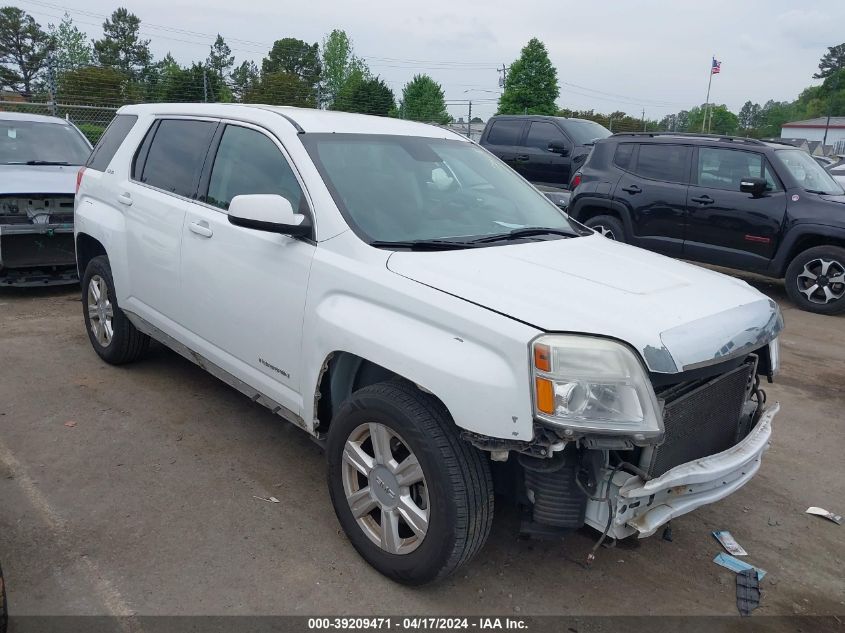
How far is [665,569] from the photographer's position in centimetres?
318

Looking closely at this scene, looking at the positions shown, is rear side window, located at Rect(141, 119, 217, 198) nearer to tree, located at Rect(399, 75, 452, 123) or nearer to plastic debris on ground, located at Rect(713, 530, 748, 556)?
plastic debris on ground, located at Rect(713, 530, 748, 556)

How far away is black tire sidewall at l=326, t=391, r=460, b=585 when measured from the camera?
8.50 feet

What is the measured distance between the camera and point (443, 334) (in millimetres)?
2615

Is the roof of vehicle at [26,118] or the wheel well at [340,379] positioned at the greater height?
the roof of vehicle at [26,118]

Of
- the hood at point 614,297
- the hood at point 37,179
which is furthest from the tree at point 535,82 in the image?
the hood at point 614,297

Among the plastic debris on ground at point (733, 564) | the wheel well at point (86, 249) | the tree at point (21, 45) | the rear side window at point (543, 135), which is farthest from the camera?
the tree at point (21, 45)

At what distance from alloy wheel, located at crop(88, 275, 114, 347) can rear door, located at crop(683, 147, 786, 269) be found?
6.82 m

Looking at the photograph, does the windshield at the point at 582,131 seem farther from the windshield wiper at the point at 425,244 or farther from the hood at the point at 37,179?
the windshield wiper at the point at 425,244

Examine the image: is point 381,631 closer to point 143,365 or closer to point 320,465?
point 320,465

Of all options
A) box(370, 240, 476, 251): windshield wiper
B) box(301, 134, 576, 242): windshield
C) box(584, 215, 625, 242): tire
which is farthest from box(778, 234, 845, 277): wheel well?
box(370, 240, 476, 251): windshield wiper

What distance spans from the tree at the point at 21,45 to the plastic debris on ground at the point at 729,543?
67.4m

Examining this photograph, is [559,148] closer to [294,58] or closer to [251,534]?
[251,534]

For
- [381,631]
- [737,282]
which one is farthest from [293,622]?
[737,282]

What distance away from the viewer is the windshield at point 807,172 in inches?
330
